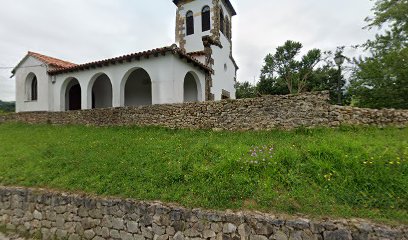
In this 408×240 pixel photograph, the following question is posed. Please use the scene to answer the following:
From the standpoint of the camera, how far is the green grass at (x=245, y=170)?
3477 mm

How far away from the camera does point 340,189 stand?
3.59 meters

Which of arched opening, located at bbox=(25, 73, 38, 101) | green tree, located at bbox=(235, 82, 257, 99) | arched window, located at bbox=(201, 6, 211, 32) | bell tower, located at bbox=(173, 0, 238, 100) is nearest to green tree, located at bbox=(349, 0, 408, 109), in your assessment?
bell tower, located at bbox=(173, 0, 238, 100)

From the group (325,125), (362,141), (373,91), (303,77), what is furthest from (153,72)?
(303,77)

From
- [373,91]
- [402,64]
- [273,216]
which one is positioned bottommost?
[273,216]

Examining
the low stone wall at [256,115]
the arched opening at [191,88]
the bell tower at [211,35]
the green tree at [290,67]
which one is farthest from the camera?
the green tree at [290,67]

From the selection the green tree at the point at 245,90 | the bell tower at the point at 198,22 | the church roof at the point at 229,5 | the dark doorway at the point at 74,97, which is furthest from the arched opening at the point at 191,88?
the green tree at the point at 245,90

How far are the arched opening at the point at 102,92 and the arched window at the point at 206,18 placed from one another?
25.0 ft

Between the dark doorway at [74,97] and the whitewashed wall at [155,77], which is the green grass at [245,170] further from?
the dark doorway at [74,97]

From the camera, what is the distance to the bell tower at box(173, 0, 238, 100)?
44.9ft

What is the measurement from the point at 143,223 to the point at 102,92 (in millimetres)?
13105

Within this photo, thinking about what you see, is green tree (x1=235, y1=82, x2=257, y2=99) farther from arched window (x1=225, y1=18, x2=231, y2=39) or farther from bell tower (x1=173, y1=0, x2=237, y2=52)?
bell tower (x1=173, y1=0, x2=237, y2=52)

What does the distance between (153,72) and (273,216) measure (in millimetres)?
8704

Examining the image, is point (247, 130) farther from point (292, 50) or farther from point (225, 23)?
point (292, 50)

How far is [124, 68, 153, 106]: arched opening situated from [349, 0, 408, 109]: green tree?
11884mm
